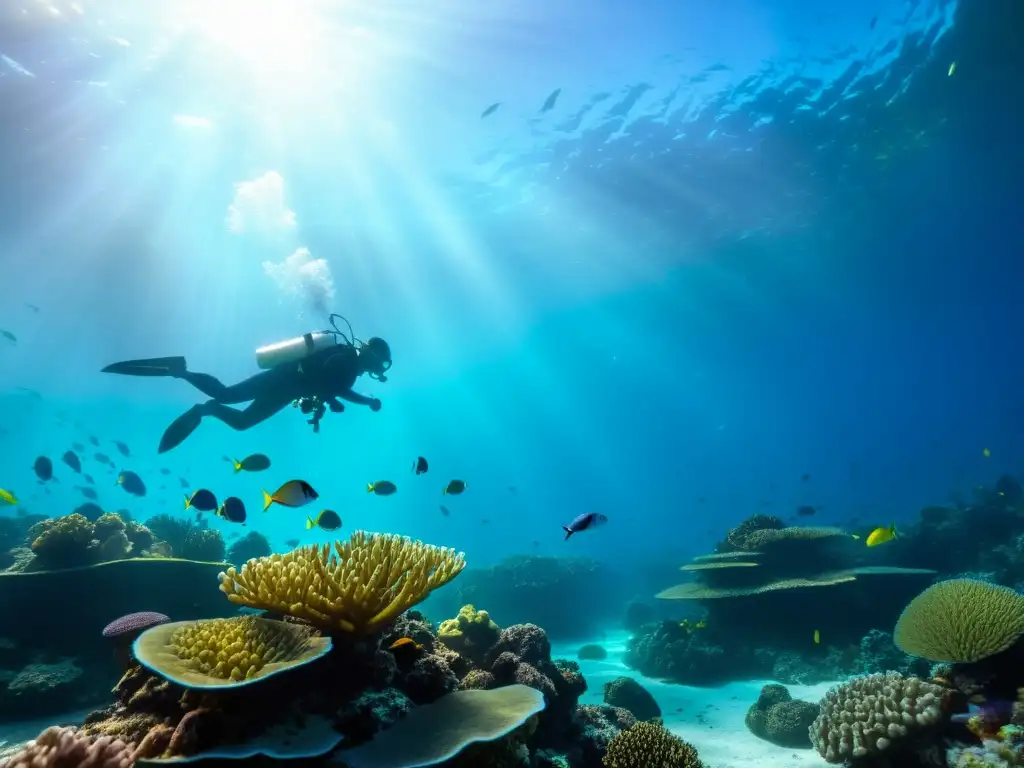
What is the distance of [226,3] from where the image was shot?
1677cm

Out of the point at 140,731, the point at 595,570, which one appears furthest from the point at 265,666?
the point at 595,570

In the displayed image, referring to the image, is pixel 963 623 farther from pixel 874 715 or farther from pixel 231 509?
pixel 231 509

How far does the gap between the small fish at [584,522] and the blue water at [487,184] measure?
18.0 metres

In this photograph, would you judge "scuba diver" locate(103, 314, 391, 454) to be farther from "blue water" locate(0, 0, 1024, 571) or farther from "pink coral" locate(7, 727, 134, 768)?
"blue water" locate(0, 0, 1024, 571)

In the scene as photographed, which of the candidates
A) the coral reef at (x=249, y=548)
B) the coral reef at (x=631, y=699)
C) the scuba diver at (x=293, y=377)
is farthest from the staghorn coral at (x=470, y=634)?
the coral reef at (x=249, y=548)

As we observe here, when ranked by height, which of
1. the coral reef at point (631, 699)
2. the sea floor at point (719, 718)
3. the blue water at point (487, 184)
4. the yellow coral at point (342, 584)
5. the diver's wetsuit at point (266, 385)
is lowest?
the sea floor at point (719, 718)

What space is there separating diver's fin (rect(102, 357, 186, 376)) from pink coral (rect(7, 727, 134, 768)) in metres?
8.42

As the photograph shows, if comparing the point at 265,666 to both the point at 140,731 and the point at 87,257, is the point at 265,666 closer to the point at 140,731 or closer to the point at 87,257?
the point at 140,731

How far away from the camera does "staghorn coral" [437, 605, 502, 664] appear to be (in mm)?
5840

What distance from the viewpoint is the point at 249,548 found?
1357cm

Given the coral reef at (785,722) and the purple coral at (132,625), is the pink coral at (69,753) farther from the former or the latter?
the coral reef at (785,722)

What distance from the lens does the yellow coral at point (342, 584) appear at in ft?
10.7

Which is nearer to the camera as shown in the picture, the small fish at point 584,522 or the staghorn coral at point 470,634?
the small fish at point 584,522

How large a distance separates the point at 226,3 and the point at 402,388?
45.8m
